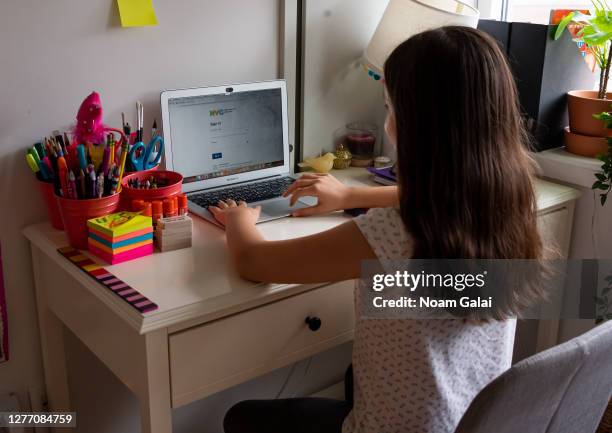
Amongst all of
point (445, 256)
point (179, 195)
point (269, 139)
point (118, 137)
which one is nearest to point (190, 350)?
point (179, 195)

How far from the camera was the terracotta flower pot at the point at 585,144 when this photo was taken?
1.78 metres

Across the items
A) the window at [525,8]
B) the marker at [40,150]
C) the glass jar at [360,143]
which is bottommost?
the glass jar at [360,143]

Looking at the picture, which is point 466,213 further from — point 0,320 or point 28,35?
point 0,320

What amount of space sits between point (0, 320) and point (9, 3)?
638mm

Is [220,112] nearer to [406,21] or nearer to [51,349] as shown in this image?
[406,21]

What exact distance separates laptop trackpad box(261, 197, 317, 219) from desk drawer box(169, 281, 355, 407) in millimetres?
239

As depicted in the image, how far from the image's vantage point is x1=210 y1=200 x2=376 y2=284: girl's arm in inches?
42.4

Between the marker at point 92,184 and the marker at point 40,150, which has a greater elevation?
the marker at point 40,150

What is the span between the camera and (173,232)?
1312mm

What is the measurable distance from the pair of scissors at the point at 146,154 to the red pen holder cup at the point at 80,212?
0.41ft

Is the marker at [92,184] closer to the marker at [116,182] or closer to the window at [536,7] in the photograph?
the marker at [116,182]

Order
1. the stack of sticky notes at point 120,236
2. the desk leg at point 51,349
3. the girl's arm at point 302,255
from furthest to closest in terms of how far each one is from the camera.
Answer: the desk leg at point 51,349
the stack of sticky notes at point 120,236
the girl's arm at point 302,255

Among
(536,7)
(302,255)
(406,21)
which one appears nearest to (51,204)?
(302,255)

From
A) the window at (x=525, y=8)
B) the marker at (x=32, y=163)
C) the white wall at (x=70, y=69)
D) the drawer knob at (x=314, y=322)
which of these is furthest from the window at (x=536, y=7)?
the marker at (x=32, y=163)
